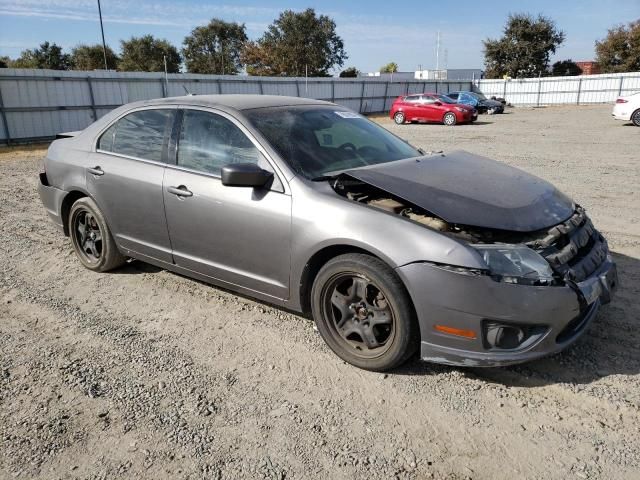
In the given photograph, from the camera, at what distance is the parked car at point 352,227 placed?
275cm

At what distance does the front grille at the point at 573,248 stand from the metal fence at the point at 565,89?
4079 cm

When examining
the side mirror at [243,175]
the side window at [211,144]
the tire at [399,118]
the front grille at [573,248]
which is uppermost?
the side window at [211,144]

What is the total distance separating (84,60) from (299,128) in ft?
195

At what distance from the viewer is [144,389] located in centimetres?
303

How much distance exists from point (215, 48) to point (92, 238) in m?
60.6

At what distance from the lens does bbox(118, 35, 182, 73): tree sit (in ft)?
177

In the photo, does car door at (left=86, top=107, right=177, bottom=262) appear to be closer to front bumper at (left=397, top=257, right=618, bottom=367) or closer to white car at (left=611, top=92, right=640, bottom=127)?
A: front bumper at (left=397, top=257, right=618, bottom=367)

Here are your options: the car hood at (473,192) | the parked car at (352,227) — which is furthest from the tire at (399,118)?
the car hood at (473,192)

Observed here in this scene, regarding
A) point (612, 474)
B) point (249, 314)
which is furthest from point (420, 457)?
point (249, 314)

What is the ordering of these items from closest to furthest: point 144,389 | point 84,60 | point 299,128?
1. point 144,389
2. point 299,128
3. point 84,60

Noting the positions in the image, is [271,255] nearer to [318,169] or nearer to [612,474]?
[318,169]

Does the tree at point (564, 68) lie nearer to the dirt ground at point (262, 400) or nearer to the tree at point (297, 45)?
the tree at point (297, 45)

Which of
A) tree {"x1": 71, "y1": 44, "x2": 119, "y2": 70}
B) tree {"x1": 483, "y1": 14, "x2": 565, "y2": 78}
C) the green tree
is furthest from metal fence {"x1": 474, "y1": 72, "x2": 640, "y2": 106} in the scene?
tree {"x1": 71, "y1": 44, "x2": 119, "y2": 70}

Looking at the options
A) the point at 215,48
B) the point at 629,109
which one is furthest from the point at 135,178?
the point at 215,48
